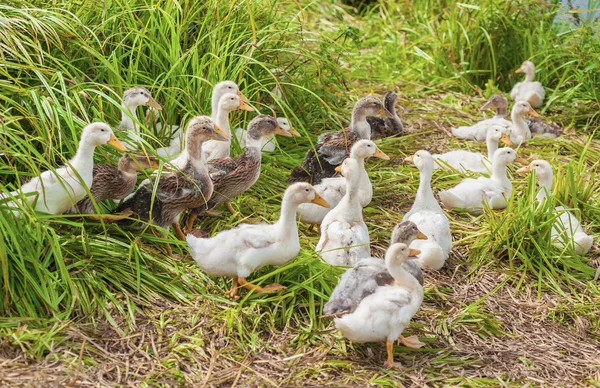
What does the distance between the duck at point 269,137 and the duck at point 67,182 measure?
137 centimetres

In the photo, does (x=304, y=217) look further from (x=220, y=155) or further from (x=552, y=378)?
(x=552, y=378)

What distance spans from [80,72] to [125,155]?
2.39ft

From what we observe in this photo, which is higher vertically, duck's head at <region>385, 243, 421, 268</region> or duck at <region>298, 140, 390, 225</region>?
duck's head at <region>385, 243, 421, 268</region>

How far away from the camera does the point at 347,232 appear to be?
4.66 m

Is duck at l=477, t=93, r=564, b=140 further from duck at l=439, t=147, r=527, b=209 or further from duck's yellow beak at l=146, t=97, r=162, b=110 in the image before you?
duck's yellow beak at l=146, t=97, r=162, b=110

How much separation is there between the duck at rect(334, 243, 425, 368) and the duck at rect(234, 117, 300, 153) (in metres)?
1.86

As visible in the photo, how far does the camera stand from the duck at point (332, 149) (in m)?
5.59

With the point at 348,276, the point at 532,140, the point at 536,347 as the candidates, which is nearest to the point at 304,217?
the point at 348,276

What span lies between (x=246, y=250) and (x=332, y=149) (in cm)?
161

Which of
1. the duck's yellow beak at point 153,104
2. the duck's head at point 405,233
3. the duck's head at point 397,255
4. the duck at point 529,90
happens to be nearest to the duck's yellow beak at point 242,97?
the duck's yellow beak at point 153,104

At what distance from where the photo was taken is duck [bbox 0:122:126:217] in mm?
4227

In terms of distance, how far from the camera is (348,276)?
4.13 m

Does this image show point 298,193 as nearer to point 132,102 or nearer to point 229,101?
point 229,101

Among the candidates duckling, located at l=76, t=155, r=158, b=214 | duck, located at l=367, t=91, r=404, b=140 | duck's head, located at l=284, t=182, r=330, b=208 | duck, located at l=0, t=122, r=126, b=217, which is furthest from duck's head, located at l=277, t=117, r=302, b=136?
duck, located at l=0, t=122, r=126, b=217
